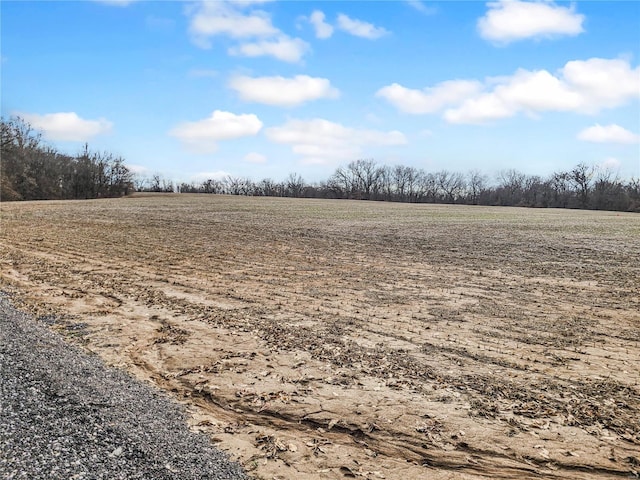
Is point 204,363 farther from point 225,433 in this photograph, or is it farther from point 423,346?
point 423,346

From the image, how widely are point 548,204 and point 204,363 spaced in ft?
321

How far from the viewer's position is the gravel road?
3887 millimetres

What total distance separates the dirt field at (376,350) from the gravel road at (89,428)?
35 cm

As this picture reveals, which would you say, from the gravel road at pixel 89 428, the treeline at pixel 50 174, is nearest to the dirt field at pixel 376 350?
the gravel road at pixel 89 428

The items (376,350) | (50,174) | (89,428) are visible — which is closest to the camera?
(89,428)

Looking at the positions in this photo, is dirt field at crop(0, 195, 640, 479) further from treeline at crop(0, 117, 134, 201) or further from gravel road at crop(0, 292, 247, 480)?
treeline at crop(0, 117, 134, 201)

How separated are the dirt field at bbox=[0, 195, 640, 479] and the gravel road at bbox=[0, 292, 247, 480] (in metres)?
0.35

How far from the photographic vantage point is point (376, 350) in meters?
7.05

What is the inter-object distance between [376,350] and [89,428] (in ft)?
12.9

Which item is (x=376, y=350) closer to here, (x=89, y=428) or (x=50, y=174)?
(x=89, y=428)

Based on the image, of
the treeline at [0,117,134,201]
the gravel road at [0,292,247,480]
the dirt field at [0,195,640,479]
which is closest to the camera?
the gravel road at [0,292,247,480]

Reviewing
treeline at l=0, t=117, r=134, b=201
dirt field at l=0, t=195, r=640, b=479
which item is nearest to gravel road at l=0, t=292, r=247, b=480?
dirt field at l=0, t=195, r=640, b=479

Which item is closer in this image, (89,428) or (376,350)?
(89,428)

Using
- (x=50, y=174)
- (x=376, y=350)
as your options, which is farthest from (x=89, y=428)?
(x=50, y=174)
